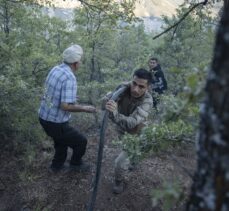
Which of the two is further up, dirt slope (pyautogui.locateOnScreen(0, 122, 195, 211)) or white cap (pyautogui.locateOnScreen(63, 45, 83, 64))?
white cap (pyautogui.locateOnScreen(63, 45, 83, 64))

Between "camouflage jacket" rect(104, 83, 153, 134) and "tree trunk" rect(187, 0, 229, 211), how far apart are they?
290 cm

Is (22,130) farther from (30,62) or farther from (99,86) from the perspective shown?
(99,86)

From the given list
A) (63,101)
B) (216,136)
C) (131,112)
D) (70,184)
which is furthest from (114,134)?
(216,136)

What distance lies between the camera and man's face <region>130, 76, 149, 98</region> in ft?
15.8

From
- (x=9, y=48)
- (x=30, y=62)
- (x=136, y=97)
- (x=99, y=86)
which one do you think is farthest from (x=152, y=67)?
(x=136, y=97)

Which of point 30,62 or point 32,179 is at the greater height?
point 30,62

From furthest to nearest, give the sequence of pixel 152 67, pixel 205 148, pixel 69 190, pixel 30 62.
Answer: pixel 152 67 → pixel 30 62 → pixel 69 190 → pixel 205 148

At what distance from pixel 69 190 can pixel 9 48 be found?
3.04 metres

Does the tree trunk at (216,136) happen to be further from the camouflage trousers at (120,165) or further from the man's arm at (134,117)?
the camouflage trousers at (120,165)

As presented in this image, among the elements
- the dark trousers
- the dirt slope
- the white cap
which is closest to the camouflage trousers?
the dirt slope

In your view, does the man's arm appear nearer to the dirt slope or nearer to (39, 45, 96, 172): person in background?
(39, 45, 96, 172): person in background

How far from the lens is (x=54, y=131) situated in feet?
17.1

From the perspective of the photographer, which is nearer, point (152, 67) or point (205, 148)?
point (205, 148)

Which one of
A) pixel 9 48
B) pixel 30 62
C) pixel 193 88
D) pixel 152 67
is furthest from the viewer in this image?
pixel 152 67
